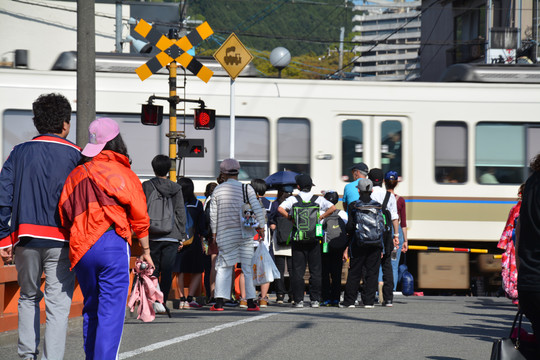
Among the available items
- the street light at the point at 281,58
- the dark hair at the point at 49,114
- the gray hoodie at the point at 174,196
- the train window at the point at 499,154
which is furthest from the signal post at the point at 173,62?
the dark hair at the point at 49,114

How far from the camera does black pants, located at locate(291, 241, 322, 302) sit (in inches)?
452

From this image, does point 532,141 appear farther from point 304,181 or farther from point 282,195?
point 304,181

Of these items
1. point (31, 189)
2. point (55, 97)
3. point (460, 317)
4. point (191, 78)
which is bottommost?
point (460, 317)

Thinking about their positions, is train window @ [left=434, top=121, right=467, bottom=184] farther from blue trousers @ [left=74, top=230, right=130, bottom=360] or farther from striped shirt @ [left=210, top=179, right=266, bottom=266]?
blue trousers @ [left=74, top=230, right=130, bottom=360]

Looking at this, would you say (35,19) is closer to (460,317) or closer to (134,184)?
(460,317)

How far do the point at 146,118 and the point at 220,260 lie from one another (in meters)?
3.44

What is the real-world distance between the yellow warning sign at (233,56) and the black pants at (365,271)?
4037 millimetres

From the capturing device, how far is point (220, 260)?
10820mm

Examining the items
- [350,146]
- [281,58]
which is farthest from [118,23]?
[350,146]

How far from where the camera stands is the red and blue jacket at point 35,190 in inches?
224

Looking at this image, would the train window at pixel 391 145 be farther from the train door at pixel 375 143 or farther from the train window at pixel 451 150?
the train window at pixel 451 150

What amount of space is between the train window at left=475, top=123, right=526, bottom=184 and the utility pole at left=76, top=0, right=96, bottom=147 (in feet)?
25.3

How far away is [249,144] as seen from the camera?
49.0 feet

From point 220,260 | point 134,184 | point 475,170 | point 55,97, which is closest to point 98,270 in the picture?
point 134,184
